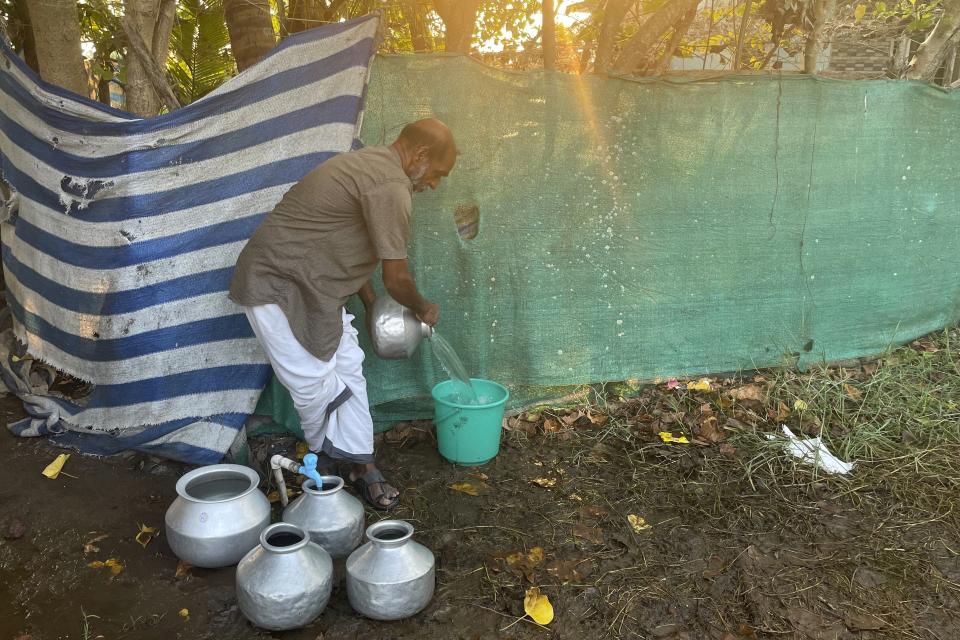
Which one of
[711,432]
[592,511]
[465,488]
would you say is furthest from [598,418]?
[465,488]

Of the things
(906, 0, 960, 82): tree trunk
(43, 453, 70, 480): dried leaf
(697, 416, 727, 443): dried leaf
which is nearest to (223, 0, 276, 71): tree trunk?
(43, 453, 70, 480): dried leaf

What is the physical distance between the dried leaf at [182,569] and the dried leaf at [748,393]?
10.3 ft

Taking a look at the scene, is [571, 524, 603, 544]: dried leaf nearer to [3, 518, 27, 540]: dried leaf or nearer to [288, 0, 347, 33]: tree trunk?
[3, 518, 27, 540]: dried leaf

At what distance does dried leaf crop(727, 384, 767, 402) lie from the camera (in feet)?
13.4

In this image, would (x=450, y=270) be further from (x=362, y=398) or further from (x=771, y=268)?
(x=771, y=268)

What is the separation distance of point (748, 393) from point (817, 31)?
2522 mm

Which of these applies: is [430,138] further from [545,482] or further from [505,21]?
[505,21]

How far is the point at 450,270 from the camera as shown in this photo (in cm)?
367

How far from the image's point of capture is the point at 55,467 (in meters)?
3.33

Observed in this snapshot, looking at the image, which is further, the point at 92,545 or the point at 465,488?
the point at 465,488

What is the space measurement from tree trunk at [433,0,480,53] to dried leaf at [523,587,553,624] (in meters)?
3.47

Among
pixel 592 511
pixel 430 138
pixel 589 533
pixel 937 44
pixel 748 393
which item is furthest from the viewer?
pixel 937 44

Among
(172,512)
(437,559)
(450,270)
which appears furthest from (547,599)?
(450,270)

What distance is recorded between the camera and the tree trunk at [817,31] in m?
4.42
